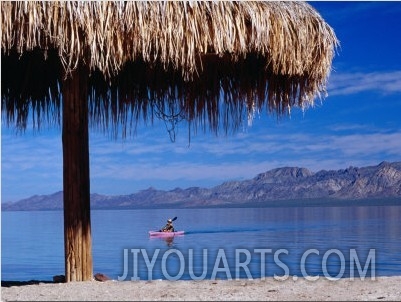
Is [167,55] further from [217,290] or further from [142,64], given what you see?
[217,290]

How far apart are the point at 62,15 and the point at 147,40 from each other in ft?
2.17

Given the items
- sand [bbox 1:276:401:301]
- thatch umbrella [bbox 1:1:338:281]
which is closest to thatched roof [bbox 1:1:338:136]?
thatch umbrella [bbox 1:1:338:281]

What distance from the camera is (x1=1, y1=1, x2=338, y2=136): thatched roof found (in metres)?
5.80

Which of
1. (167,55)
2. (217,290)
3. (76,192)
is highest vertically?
(167,55)

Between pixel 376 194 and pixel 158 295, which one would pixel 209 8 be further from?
pixel 376 194

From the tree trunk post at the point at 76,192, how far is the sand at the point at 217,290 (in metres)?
0.31

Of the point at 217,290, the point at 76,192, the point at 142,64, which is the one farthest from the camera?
the point at 142,64

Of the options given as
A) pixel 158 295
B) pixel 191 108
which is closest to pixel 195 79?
pixel 191 108

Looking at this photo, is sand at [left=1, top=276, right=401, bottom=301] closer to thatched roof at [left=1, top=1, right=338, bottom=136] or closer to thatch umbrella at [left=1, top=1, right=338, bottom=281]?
thatch umbrella at [left=1, top=1, right=338, bottom=281]

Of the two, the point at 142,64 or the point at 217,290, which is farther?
the point at 142,64

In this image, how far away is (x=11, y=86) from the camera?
7555 mm

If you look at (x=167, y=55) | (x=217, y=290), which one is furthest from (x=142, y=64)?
(x=217, y=290)

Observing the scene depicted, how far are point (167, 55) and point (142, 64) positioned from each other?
122 cm

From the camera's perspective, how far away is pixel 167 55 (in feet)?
19.8
